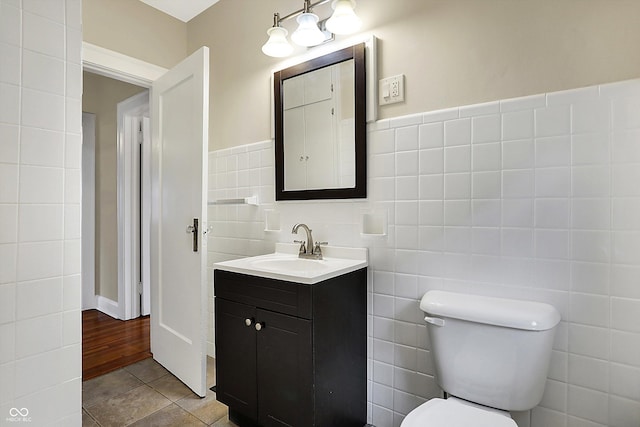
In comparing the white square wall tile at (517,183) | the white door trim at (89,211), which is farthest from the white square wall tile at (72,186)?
the white door trim at (89,211)

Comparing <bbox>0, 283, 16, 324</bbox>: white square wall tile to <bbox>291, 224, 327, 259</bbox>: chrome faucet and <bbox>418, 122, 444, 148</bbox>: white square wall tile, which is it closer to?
<bbox>291, 224, 327, 259</bbox>: chrome faucet

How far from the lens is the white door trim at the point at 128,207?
10.1ft

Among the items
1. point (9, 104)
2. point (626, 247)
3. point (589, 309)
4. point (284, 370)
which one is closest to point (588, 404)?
point (589, 309)

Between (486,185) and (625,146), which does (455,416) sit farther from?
(625,146)

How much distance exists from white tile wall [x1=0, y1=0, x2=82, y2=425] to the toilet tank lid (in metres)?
1.33

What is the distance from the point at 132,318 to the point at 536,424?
10.6 ft

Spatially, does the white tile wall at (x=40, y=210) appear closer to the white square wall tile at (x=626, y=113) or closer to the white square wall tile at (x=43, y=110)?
the white square wall tile at (x=43, y=110)

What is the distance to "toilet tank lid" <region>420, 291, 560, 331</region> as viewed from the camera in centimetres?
107

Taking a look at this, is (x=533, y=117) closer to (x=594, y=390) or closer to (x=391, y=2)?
(x=391, y=2)

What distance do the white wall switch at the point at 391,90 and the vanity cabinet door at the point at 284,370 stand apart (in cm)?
103

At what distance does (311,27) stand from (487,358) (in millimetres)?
1579

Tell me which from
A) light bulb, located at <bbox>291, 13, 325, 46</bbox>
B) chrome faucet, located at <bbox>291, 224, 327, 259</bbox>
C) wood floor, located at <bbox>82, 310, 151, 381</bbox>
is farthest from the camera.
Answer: wood floor, located at <bbox>82, 310, 151, 381</bbox>

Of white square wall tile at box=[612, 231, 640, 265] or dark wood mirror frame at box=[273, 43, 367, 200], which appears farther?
dark wood mirror frame at box=[273, 43, 367, 200]

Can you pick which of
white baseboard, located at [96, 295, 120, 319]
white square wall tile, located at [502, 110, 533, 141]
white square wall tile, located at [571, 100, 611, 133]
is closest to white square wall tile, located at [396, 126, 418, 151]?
white square wall tile, located at [502, 110, 533, 141]
